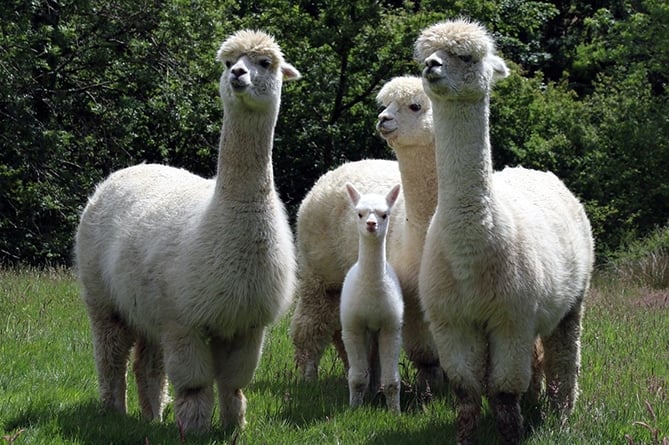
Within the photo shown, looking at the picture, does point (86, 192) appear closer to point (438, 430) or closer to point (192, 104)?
point (192, 104)

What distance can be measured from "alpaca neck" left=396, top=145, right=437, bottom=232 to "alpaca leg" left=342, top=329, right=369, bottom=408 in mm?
917

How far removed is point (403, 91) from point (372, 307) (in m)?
1.74

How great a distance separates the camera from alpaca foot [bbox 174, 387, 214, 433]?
245 inches

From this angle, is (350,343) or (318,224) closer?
(350,343)

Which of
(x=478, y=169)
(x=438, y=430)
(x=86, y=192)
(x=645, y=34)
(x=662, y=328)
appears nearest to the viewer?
(x=478, y=169)

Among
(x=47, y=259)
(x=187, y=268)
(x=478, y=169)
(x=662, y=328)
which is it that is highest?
(x=478, y=169)

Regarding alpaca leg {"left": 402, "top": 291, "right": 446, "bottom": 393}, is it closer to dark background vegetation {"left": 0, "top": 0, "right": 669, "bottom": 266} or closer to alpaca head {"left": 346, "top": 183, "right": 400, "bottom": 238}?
alpaca head {"left": 346, "top": 183, "right": 400, "bottom": 238}

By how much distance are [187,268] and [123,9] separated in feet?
38.1

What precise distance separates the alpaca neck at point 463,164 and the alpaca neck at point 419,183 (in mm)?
1596

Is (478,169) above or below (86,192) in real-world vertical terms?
above

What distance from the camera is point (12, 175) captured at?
640 inches

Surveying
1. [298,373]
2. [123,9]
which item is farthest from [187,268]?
[123,9]

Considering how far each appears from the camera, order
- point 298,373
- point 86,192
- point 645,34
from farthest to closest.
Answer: point 645,34 → point 86,192 → point 298,373

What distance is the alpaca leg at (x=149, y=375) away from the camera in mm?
7316
